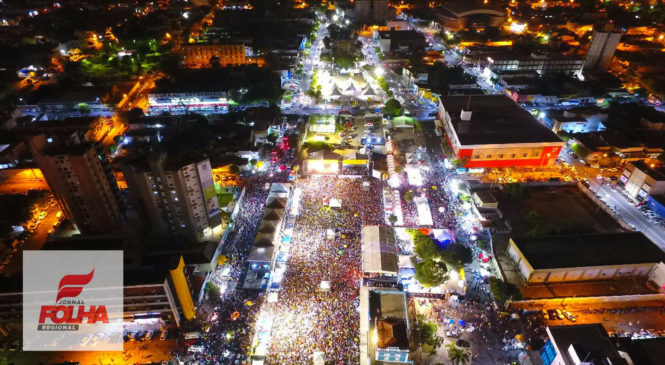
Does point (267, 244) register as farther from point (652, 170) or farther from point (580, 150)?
point (580, 150)

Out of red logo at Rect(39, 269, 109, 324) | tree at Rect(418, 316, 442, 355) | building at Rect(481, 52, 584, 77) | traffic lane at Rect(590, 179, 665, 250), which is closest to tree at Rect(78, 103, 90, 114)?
red logo at Rect(39, 269, 109, 324)

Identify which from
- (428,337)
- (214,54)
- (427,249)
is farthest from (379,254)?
(214,54)

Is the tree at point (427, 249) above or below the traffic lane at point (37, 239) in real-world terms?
above

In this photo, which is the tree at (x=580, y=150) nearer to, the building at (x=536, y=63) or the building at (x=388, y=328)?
the building at (x=536, y=63)

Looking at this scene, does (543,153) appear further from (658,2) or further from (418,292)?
(658,2)

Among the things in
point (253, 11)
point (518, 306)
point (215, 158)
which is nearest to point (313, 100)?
point (215, 158)

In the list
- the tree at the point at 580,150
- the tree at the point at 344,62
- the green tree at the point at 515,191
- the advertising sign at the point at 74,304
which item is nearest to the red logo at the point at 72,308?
the advertising sign at the point at 74,304
